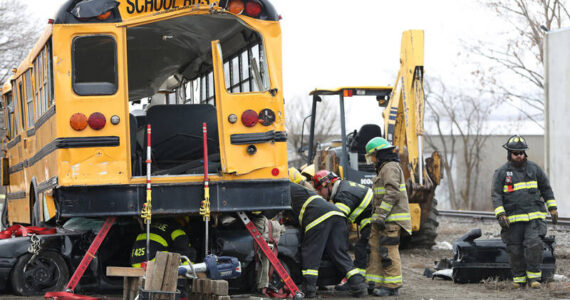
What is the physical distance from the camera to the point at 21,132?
38.1 feet


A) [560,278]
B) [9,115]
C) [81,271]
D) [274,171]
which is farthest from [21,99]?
[560,278]

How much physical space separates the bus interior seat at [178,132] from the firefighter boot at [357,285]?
220 cm

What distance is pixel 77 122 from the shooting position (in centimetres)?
788

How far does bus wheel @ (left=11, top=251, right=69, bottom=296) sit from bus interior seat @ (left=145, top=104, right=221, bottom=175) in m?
1.56

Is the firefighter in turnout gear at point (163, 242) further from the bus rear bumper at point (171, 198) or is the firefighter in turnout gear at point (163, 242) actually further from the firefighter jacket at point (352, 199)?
the firefighter jacket at point (352, 199)

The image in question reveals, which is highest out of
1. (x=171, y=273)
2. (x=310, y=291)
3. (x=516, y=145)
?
(x=516, y=145)

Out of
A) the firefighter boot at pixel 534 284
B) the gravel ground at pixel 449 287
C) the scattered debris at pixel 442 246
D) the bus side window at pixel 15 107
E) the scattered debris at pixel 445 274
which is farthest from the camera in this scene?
the scattered debris at pixel 442 246

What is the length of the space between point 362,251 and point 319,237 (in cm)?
107

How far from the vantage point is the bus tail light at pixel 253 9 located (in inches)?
326

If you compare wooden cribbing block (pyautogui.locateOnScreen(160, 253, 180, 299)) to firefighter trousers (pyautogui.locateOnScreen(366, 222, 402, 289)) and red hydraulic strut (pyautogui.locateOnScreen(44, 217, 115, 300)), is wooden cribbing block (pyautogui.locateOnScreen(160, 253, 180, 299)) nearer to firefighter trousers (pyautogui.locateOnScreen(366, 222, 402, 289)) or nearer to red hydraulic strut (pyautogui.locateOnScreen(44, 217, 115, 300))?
red hydraulic strut (pyautogui.locateOnScreen(44, 217, 115, 300))

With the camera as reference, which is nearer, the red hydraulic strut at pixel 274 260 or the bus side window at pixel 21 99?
the red hydraulic strut at pixel 274 260

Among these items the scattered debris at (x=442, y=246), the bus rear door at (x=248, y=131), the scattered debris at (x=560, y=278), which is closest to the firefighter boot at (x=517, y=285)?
the scattered debris at (x=560, y=278)

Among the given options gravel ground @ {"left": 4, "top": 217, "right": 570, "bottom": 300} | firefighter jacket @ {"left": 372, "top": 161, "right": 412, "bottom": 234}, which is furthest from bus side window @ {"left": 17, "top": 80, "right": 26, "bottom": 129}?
firefighter jacket @ {"left": 372, "top": 161, "right": 412, "bottom": 234}

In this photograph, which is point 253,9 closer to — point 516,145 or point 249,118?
point 249,118
